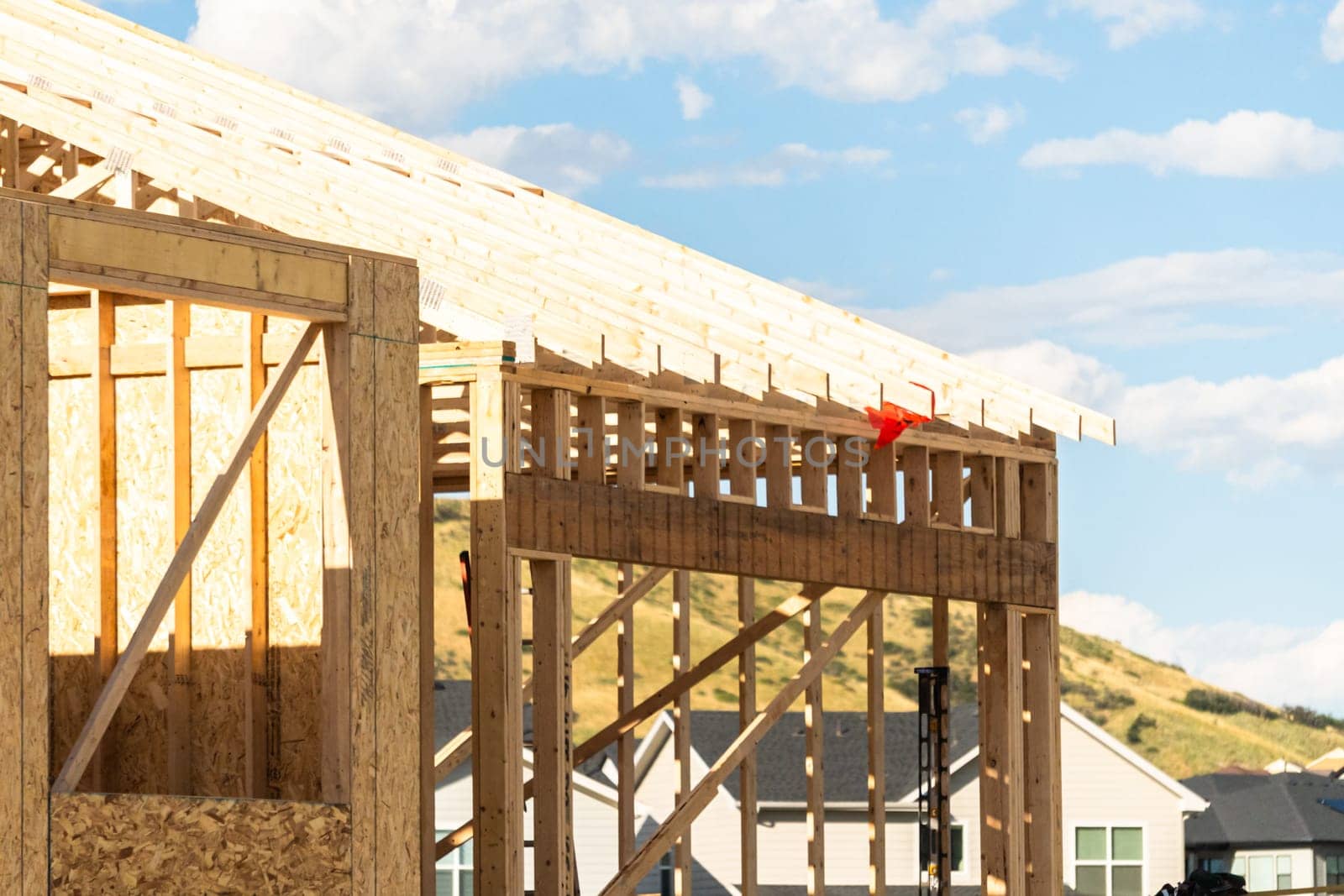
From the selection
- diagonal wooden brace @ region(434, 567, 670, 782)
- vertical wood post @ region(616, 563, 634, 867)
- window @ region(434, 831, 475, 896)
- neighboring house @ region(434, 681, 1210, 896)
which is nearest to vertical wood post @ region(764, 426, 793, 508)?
diagonal wooden brace @ region(434, 567, 670, 782)

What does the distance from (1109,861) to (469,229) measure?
81.6ft

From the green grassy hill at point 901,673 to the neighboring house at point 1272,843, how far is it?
40.1 metres

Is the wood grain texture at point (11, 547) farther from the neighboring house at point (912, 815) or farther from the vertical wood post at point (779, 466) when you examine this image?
the neighboring house at point (912, 815)

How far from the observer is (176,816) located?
32.3 feet

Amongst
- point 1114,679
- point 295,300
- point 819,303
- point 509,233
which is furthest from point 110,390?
point 1114,679

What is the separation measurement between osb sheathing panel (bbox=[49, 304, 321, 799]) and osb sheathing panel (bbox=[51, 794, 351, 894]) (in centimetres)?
87

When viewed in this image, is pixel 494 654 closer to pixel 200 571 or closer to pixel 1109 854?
pixel 200 571

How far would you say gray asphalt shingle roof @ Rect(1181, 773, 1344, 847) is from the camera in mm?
37469

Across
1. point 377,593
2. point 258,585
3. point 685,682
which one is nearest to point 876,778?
point 685,682

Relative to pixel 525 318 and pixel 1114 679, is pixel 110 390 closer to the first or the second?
pixel 525 318

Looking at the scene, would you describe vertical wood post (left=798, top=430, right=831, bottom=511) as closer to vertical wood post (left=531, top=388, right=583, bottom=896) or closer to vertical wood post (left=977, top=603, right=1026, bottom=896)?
vertical wood post (left=977, top=603, right=1026, bottom=896)

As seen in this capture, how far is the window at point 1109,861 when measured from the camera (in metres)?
35.8

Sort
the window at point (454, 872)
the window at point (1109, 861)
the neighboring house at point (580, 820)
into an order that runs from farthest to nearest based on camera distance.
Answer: the window at point (1109, 861), the neighboring house at point (580, 820), the window at point (454, 872)

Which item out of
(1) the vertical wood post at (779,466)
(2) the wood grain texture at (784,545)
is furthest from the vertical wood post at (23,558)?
(1) the vertical wood post at (779,466)
